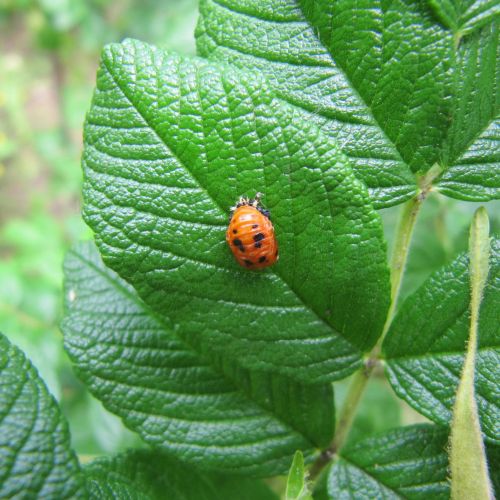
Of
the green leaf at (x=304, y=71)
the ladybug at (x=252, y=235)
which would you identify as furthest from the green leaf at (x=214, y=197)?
the green leaf at (x=304, y=71)

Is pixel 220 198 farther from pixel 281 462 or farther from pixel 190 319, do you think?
pixel 281 462

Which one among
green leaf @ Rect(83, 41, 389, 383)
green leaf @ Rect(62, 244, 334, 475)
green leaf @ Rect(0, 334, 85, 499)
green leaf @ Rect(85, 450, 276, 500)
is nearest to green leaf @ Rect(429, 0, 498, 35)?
green leaf @ Rect(83, 41, 389, 383)

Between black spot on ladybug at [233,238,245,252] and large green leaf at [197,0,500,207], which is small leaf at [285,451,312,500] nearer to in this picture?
black spot on ladybug at [233,238,245,252]

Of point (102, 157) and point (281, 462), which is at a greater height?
point (102, 157)

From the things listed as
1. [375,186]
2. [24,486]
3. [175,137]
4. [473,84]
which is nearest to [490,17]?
[473,84]

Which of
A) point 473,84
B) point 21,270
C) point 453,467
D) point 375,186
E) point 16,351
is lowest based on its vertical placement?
point 453,467
